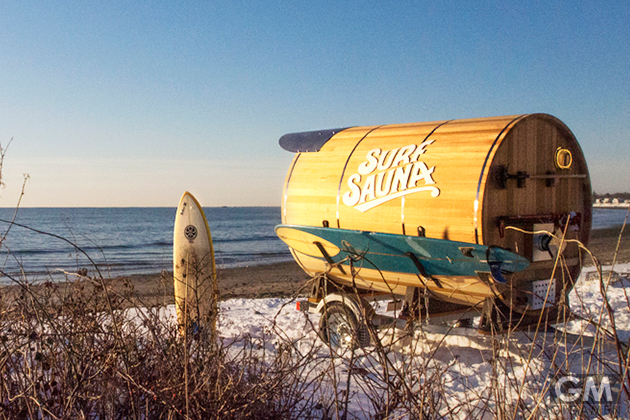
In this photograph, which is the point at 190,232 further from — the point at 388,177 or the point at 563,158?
the point at 563,158

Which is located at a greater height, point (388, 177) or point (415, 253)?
point (388, 177)

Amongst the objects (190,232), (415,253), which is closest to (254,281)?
(190,232)

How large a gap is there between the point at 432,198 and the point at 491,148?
81 cm

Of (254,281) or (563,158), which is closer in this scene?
(563,158)

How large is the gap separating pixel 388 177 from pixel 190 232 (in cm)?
307

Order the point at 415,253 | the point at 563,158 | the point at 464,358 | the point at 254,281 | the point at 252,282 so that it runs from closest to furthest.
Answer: the point at 415,253, the point at 464,358, the point at 563,158, the point at 252,282, the point at 254,281

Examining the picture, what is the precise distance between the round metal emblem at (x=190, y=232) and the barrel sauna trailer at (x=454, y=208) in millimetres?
1366

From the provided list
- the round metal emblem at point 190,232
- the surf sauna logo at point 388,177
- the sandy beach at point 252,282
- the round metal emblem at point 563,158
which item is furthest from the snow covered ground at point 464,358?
the sandy beach at point 252,282

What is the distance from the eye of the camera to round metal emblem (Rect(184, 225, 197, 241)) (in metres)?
7.74

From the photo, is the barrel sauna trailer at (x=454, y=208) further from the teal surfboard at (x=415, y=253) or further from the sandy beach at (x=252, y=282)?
the sandy beach at (x=252, y=282)

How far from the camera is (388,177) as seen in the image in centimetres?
Result: 641

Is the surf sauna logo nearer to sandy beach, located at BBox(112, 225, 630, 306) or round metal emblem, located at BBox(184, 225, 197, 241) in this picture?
round metal emblem, located at BBox(184, 225, 197, 241)

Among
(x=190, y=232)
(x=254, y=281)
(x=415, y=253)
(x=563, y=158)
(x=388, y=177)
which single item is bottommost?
(x=254, y=281)

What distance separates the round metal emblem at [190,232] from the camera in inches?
305
